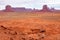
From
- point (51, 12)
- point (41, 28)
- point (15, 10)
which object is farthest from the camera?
point (51, 12)

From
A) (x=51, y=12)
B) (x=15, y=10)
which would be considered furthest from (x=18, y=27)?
(x=51, y=12)

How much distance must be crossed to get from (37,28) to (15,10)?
344 inches

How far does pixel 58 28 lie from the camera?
1683cm

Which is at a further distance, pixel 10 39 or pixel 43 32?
pixel 43 32

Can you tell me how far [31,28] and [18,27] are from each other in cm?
121

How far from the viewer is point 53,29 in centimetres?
1670

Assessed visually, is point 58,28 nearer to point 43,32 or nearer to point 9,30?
point 43,32

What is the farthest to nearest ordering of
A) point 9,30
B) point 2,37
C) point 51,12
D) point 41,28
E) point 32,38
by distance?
point 51,12, point 41,28, point 9,30, point 32,38, point 2,37

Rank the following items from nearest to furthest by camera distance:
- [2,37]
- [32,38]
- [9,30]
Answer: [2,37] < [32,38] < [9,30]

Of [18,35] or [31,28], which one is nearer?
[18,35]

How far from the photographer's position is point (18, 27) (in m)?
16.7

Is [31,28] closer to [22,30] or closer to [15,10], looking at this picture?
[22,30]

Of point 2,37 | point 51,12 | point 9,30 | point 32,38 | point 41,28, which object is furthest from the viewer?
point 51,12

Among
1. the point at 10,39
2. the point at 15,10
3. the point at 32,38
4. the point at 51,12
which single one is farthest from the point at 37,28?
the point at 51,12
